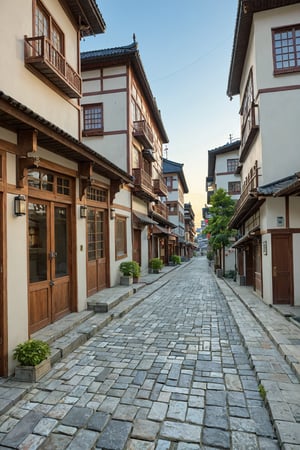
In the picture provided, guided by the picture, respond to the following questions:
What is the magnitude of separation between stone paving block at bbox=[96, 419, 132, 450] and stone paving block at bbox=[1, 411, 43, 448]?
2.64 feet

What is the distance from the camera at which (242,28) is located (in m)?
9.70

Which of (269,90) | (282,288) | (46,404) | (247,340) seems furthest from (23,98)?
(282,288)

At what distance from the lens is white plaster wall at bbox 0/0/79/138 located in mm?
5117

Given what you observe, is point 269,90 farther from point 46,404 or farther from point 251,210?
point 46,404

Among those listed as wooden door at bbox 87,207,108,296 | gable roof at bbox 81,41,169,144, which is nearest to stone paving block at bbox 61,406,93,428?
wooden door at bbox 87,207,108,296

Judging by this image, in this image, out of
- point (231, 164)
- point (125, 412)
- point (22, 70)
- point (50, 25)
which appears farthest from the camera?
point (231, 164)

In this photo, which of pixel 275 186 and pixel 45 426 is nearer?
pixel 45 426

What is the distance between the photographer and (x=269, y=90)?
29.3ft

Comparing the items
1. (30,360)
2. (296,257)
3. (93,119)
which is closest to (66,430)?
(30,360)

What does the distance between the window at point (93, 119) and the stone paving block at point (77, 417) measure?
12.9m

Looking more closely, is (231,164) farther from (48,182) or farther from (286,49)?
(48,182)

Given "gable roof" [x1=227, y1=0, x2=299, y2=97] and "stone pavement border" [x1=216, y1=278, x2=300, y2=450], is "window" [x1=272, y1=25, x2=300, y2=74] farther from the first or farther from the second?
"stone pavement border" [x1=216, y1=278, x2=300, y2=450]

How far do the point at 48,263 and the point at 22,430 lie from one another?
340cm

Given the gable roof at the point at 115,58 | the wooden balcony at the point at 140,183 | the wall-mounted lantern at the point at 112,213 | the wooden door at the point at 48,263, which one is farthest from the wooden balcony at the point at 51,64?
the gable roof at the point at 115,58
